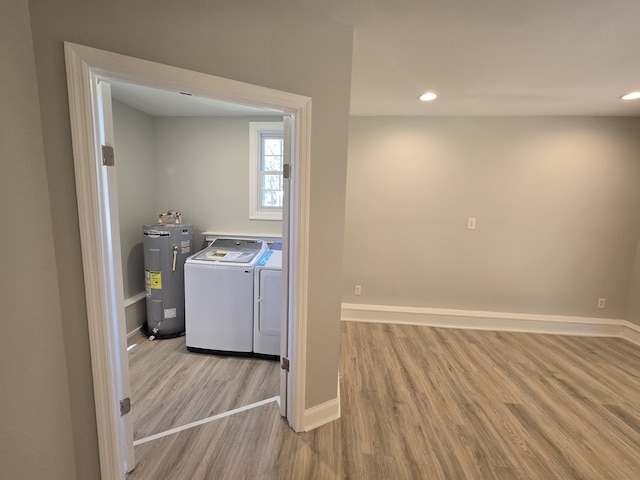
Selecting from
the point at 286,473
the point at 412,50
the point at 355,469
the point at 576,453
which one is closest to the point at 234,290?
the point at 286,473

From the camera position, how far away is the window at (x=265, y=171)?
3.12 meters

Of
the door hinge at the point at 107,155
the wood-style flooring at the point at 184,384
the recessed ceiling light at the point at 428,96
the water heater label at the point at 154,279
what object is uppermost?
the recessed ceiling light at the point at 428,96

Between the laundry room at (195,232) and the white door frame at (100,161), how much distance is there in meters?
0.71

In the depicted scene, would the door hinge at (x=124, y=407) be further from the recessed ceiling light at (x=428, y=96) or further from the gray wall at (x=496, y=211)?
the recessed ceiling light at (x=428, y=96)

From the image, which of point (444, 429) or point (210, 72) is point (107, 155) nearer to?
point (210, 72)

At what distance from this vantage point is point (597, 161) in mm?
2990

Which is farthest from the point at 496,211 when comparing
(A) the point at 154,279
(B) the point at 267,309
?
(A) the point at 154,279

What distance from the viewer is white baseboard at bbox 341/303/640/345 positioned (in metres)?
3.18

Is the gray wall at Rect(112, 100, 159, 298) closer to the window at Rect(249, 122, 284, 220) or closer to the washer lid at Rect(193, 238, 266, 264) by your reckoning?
the washer lid at Rect(193, 238, 266, 264)

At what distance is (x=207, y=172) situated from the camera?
3.20 meters

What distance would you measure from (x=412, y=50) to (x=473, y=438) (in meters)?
2.46

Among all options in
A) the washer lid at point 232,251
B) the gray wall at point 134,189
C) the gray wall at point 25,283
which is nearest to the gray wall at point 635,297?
the washer lid at point 232,251

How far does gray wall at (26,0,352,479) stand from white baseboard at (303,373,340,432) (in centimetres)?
8

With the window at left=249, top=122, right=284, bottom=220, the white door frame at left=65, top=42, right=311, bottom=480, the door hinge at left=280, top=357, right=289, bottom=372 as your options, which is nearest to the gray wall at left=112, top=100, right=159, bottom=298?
the window at left=249, top=122, right=284, bottom=220
